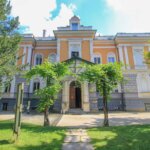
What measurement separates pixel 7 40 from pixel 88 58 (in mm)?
10983

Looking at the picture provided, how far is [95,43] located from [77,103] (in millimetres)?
9680

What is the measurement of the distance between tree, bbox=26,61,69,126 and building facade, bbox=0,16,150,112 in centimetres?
827

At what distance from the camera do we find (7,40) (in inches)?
579

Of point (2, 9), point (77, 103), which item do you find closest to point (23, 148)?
point (2, 9)

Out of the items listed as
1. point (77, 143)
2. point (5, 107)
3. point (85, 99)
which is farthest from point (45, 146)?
point (5, 107)

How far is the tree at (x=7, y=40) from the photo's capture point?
14.1m

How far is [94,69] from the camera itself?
10.3 meters

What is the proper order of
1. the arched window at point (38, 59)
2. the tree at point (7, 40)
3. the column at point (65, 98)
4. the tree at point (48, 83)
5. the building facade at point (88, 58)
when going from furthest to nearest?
the arched window at point (38, 59) < the building facade at point (88, 58) < the column at point (65, 98) < the tree at point (7, 40) < the tree at point (48, 83)

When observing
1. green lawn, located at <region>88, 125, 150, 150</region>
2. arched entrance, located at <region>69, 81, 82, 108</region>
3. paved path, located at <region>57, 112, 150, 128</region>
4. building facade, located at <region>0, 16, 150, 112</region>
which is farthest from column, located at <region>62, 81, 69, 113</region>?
green lawn, located at <region>88, 125, 150, 150</region>

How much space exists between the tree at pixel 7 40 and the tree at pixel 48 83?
4.70m

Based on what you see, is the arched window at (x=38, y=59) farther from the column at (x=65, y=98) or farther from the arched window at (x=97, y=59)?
the arched window at (x=97, y=59)

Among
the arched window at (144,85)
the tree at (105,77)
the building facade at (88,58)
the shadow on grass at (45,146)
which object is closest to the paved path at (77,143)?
the shadow on grass at (45,146)

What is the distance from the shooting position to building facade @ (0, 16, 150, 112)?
20.2 meters

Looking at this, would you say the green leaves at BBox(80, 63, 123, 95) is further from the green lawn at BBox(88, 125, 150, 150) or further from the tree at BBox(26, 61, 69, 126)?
the green lawn at BBox(88, 125, 150, 150)
